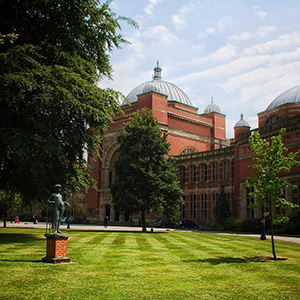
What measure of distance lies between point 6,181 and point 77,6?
10.6m

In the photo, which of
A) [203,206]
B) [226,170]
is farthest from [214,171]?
[203,206]

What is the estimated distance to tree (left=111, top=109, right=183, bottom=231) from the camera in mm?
35531

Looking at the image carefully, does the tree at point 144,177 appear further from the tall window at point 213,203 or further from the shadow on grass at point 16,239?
the shadow on grass at point 16,239

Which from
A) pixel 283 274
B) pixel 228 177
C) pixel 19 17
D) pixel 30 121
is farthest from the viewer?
pixel 228 177

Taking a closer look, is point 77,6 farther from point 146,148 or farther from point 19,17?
point 146,148

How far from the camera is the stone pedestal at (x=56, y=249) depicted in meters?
11.5

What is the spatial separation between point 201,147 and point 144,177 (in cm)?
2734

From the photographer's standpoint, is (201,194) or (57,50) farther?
(201,194)

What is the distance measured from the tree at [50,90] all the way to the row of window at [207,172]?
2702 cm

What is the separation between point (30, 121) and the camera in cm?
1866

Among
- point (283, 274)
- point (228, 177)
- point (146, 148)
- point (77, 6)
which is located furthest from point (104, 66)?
point (228, 177)

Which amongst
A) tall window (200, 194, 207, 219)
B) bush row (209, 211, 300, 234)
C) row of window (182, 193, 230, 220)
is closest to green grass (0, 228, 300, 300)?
bush row (209, 211, 300, 234)

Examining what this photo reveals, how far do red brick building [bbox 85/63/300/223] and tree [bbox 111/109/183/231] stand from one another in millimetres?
8383

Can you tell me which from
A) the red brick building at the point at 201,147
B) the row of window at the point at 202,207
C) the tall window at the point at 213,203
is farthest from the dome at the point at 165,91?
the tall window at the point at 213,203
